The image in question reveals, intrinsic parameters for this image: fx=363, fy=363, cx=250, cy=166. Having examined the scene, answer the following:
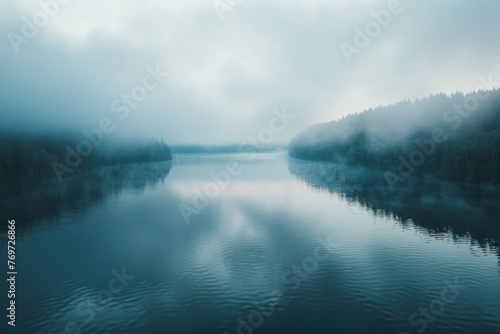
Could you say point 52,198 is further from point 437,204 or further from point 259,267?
point 437,204

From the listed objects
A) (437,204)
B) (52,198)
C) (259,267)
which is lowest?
(437,204)

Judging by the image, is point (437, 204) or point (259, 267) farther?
point (437, 204)

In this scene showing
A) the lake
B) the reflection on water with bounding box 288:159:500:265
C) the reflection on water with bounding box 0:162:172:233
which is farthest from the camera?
the reflection on water with bounding box 0:162:172:233

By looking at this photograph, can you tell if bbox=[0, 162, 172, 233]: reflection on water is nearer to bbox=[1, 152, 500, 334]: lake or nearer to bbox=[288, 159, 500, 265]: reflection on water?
bbox=[1, 152, 500, 334]: lake

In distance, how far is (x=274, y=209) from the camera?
110 m

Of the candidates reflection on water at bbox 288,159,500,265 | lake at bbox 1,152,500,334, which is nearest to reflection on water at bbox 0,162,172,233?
lake at bbox 1,152,500,334

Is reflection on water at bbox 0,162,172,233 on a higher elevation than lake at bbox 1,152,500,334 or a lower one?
higher

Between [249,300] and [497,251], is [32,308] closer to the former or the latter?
[249,300]

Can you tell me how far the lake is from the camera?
40375 millimetres

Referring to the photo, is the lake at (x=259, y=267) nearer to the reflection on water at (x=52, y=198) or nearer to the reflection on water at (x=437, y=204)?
the reflection on water at (x=437, y=204)

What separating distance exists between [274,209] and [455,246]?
5172 centimetres

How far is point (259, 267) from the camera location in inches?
2248

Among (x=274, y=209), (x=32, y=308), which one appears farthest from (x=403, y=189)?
(x=32, y=308)

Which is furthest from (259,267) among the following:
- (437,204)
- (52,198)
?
(52,198)
